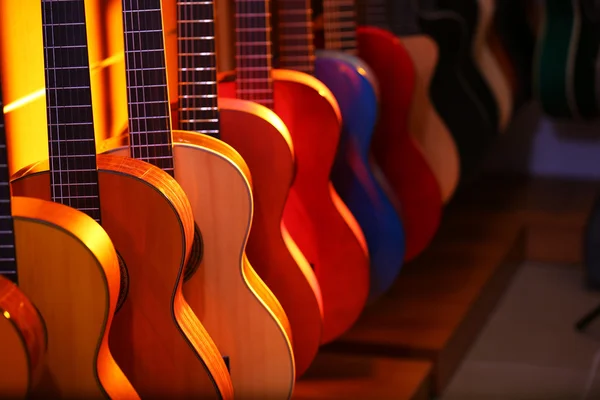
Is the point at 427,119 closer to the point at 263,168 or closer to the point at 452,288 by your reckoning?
the point at 452,288

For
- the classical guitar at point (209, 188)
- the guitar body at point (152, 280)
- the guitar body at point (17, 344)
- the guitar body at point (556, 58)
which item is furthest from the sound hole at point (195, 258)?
the guitar body at point (556, 58)

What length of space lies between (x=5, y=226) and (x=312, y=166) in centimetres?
97

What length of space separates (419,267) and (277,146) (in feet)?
5.26

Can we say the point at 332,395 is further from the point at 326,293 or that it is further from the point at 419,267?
the point at 419,267

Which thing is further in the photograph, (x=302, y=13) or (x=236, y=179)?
(x=302, y=13)

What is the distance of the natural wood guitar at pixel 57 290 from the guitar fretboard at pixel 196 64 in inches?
18.7

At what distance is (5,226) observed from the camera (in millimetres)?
1470

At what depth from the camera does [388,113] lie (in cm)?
290

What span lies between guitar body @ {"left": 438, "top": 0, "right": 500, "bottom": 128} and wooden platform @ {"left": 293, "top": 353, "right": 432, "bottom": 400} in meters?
1.13

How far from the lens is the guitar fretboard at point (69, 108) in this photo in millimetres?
1586

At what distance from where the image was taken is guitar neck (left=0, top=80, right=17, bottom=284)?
1.47 m

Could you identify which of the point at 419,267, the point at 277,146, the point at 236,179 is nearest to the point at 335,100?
the point at 277,146

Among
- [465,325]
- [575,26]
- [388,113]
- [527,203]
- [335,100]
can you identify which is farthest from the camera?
[527,203]

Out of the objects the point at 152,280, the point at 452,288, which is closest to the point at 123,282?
the point at 152,280
